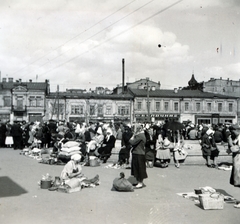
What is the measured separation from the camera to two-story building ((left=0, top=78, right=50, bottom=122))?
57.2 metres

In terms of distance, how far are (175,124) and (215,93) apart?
174ft

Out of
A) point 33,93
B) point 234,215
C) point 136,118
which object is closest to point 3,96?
point 33,93

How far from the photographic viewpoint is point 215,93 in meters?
66.1

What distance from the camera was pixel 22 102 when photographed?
189 feet

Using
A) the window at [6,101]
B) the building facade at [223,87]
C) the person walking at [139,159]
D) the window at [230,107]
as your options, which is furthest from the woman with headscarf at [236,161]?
the building facade at [223,87]

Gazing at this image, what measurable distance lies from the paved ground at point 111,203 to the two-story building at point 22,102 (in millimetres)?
46998

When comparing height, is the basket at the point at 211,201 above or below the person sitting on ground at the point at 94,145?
below

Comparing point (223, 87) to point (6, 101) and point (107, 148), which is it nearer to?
point (6, 101)

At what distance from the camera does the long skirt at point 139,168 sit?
962 cm

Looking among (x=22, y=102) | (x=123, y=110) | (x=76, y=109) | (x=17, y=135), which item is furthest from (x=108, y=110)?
(x=17, y=135)

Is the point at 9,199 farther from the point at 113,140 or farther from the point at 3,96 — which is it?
the point at 3,96

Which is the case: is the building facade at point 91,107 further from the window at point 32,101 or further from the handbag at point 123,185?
the handbag at point 123,185

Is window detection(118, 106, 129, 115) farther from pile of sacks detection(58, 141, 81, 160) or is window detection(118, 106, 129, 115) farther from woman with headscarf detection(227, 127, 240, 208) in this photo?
woman with headscarf detection(227, 127, 240, 208)

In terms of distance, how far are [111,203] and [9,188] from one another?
3296 mm
